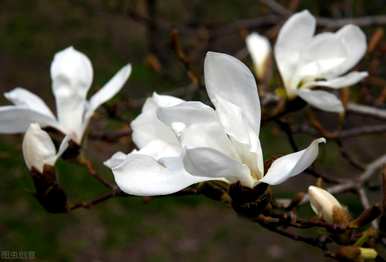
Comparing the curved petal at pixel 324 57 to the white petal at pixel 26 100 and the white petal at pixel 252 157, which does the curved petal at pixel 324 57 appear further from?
the white petal at pixel 26 100

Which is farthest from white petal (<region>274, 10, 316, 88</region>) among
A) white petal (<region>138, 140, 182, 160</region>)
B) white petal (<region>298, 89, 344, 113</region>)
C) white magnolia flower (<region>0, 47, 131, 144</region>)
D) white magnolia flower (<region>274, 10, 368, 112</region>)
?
white petal (<region>138, 140, 182, 160</region>)

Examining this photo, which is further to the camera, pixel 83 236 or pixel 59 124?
pixel 83 236

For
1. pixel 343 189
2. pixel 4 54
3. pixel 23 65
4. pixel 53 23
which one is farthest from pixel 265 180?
pixel 53 23

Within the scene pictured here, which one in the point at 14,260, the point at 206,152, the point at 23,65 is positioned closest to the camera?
the point at 206,152

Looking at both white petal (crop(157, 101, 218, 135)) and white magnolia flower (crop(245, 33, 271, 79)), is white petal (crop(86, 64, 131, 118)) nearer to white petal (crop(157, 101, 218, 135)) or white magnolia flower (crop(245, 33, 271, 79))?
white petal (crop(157, 101, 218, 135))

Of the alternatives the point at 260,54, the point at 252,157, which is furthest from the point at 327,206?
the point at 260,54

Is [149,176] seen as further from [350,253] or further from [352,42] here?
[352,42]

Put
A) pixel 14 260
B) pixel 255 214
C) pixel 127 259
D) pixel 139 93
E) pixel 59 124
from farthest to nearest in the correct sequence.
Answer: pixel 139 93, pixel 127 259, pixel 14 260, pixel 59 124, pixel 255 214

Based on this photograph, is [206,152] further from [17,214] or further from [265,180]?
[17,214]

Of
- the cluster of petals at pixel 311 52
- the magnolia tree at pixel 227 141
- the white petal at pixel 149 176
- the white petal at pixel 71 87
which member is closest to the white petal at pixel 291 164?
the magnolia tree at pixel 227 141
